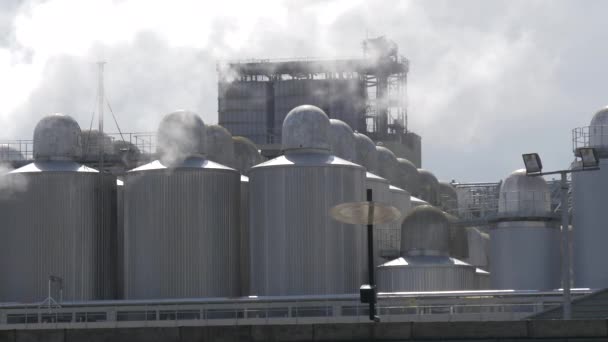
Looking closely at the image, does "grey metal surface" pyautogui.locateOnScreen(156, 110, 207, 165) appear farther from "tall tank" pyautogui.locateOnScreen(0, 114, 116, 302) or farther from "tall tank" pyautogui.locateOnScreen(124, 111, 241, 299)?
"tall tank" pyautogui.locateOnScreen(0, 114, 116, 302)

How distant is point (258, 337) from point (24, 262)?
36018 millimetres

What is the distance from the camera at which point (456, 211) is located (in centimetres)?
10131

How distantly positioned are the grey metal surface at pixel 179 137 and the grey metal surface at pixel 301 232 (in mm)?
3719

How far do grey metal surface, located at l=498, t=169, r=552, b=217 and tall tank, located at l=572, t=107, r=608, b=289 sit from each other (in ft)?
10.6

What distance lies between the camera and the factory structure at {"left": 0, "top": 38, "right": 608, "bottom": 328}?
70500 mm

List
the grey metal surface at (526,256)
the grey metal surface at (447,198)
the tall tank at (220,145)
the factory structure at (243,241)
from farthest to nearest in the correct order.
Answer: the grey metal surface at (447,198) < the tall tank at (220,145) < the grey metal surface at (526,256) < the factory structure at (243,241)

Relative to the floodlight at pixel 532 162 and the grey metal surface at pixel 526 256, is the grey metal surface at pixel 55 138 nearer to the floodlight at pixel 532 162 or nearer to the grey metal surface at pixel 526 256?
the grey metal surface at pixel 526 256

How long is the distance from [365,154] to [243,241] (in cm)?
1606

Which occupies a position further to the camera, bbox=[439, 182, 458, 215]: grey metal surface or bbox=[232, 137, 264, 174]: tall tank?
bbox=[439, 182, 458, 215]: grey metal surface

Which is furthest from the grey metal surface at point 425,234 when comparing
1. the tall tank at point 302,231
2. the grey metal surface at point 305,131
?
the grey metal surface at point 305,131

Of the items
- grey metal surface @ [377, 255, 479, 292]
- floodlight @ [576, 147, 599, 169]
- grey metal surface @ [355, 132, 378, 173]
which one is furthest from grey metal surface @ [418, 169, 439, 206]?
floodlight @ [576, 147, 599, 169]

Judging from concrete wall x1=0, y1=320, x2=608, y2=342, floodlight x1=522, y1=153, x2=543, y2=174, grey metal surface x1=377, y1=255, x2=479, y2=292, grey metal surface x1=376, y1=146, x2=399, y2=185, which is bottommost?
concrete wall x1=0, y1=320, x2=608, y2=342

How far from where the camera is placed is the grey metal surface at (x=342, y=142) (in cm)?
8300

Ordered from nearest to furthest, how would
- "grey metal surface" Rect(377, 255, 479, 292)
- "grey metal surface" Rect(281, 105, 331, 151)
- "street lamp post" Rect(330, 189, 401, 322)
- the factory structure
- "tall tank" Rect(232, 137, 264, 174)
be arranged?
1. "street lamp post" Rect(330, 189, 401, 322)
2. the factory structure
3. "grey metal surface" Rect(377, 255, 479, 292)
4. "grey metal surface" Rect(281, 105, 331, 151)
5. "tall tank" Rect(232, 137, 264, 174)
